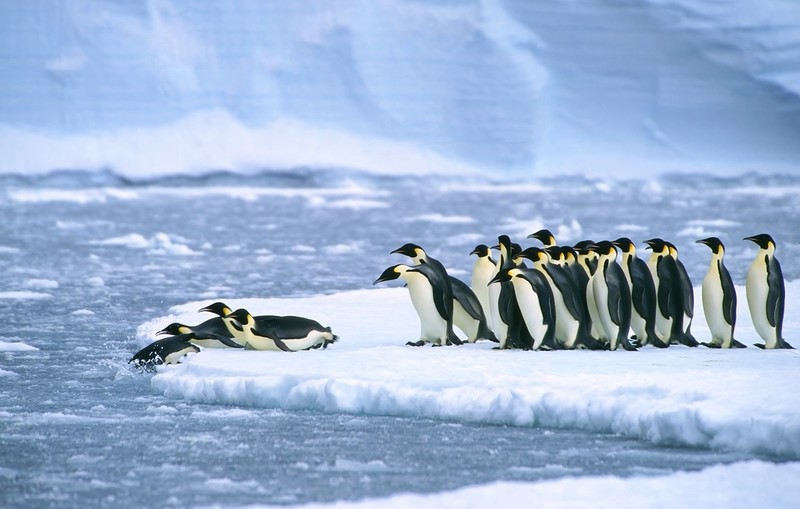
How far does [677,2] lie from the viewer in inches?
890

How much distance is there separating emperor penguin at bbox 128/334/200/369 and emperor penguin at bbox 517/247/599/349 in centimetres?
159

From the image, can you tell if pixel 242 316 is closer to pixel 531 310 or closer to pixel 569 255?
pixel 531 310

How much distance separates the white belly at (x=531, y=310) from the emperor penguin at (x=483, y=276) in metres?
0.39

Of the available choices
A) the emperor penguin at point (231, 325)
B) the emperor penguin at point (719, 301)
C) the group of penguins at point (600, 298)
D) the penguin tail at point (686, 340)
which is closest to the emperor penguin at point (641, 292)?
the group of penguins at point (600, 298)

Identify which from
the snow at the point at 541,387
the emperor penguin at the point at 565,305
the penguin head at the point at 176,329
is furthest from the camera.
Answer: the penguin head at the point at 176,329

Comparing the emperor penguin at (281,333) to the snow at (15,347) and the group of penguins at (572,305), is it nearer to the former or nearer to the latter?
the group of penguins at (572,305)

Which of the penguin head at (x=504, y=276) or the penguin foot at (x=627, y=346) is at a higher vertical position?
the penguin head at (x=504, y=276)

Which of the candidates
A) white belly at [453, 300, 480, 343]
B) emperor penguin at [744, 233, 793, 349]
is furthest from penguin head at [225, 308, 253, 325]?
Result: emperor penguin at [744, 233, 793, 349]

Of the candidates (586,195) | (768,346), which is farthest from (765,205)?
(768,346)

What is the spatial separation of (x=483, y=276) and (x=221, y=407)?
1.56 meters

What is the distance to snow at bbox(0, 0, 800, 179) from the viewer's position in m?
22.7

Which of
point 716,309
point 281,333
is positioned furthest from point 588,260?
point 281,333

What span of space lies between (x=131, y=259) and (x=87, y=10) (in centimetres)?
1193

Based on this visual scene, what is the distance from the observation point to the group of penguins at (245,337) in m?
5.27
